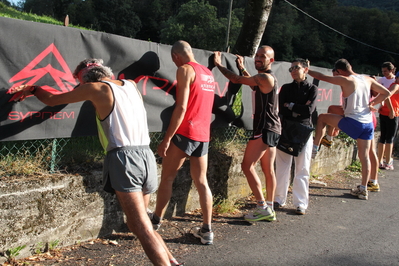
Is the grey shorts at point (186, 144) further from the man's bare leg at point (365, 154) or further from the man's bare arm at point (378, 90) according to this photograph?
the man's bare arm at point (378, 90)

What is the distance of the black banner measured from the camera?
11.5 ft

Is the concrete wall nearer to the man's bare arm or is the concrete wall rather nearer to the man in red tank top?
the man in red tank top

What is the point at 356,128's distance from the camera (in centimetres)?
608

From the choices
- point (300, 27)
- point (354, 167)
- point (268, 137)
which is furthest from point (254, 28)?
point (300, 27)

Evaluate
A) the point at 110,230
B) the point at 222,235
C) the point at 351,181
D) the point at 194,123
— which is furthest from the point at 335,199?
the point at 110,230

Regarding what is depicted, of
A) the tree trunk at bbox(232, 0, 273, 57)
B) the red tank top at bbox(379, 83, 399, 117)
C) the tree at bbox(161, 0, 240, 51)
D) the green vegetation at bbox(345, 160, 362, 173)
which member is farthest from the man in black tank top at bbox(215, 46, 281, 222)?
the tree at bbox(161, 0, 240, 51)

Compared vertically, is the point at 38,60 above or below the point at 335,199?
above

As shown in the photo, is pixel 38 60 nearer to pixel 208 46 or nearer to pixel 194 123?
pixel 194 123

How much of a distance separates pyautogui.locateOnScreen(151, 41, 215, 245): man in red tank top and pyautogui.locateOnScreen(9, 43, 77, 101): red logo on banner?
111cm

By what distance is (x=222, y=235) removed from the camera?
15.0 ft

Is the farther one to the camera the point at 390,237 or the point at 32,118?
the point at 390,237

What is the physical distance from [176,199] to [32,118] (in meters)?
2.09

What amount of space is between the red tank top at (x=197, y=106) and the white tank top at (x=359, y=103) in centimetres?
289

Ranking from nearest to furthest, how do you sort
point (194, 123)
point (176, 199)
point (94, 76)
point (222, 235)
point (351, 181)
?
point (94, 76), point (194, 123), point (222, 235), point (176, 199), point (351, 181)
